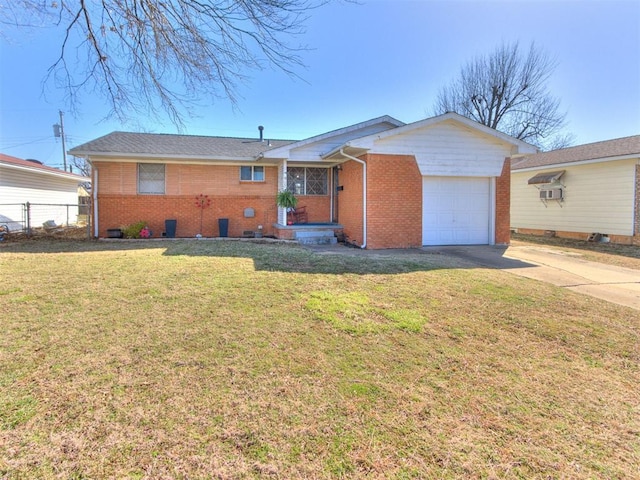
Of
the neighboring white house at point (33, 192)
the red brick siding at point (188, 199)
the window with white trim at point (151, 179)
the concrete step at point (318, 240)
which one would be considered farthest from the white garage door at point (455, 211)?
the neighboring white house at point (33, 192)

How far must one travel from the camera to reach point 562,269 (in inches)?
311

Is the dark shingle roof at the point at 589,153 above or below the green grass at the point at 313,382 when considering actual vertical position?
above

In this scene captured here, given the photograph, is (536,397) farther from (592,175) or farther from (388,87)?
(592,175)

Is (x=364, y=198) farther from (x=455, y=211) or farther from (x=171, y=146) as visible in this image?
(x=171, y=146)

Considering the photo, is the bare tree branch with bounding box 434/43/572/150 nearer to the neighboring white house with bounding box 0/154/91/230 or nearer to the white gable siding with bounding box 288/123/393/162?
the white gable siding with bounding box 288/123/393/162

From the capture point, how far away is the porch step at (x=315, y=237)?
1214cm

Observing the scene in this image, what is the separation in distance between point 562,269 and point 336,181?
27.2 feet

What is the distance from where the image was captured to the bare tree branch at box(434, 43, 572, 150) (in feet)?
76.4

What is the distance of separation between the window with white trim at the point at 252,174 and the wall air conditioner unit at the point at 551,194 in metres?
12.3

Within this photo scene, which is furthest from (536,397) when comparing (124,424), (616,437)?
(124,424)

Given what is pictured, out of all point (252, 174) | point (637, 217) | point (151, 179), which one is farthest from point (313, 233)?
point (637, 217)

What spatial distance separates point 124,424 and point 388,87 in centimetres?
1147

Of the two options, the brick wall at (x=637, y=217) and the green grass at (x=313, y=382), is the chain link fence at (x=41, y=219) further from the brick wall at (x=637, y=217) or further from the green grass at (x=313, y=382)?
the brick wall at (x=637, y=217)

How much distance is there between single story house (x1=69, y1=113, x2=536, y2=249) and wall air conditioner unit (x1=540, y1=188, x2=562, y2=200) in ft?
17.6
